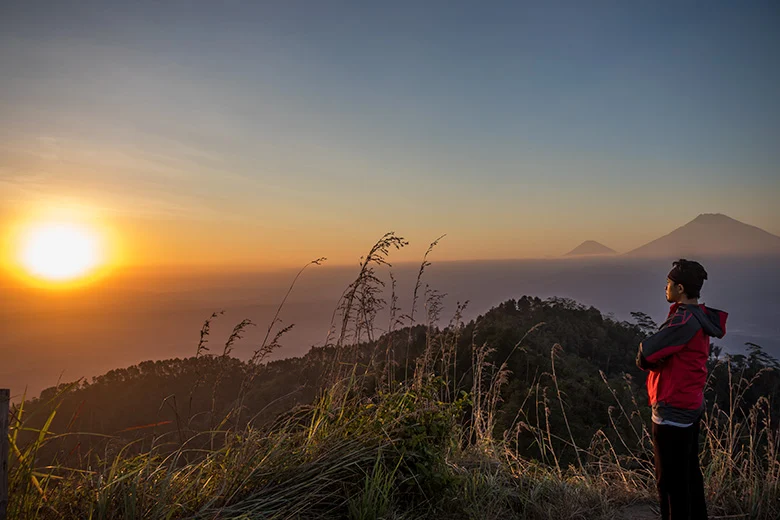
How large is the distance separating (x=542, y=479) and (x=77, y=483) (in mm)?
3422

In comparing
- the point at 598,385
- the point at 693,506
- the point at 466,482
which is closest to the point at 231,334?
the point at 466,482

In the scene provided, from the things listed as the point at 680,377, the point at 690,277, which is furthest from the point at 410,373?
the point at 690,277

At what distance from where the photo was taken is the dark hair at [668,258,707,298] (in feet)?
9.70

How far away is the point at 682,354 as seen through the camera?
9.48 feet

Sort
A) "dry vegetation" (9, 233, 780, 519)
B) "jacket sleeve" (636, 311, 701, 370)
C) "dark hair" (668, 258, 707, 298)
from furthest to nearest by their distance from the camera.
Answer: "dark hair" (668, 258, 707, 298) → "jacket sleeve" (636, 311, 701, 370) → "dry vegetation" (9, 233, 780, 519)

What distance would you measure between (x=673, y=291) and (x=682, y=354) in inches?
17.2

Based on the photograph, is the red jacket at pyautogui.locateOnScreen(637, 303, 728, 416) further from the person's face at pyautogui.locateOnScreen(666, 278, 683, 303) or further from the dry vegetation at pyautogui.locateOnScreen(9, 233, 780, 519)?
the dry vegetation at pyautogui.locateOnScreen(9, 233, 780, 519)

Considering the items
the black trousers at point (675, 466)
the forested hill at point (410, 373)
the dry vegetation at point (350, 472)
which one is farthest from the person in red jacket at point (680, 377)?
the forested hill at point (410, 373)

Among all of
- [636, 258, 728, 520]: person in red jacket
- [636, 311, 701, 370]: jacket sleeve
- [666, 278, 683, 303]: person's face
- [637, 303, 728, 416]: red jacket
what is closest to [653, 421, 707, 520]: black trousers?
[636, 258, 728, 520]: person in red jacket

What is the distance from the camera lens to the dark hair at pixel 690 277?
9.70ft

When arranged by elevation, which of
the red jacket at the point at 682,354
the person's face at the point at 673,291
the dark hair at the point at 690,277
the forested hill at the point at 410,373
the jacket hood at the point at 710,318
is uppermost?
the dark hair at the point at 690,277

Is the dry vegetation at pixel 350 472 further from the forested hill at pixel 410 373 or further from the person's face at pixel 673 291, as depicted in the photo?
the person's face at pixel 673 291

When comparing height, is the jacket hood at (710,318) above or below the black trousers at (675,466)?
above

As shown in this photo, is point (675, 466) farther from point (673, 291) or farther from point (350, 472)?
point (350, 472)
